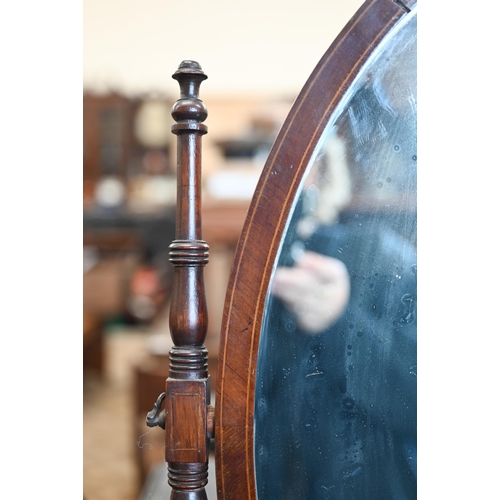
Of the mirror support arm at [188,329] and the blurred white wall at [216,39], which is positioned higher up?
the blurred white wall at [216,39]

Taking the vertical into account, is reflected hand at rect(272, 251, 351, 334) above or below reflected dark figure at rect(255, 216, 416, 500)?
above

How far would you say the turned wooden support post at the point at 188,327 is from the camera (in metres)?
0.47

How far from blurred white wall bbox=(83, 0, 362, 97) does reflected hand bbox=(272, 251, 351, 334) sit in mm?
2920

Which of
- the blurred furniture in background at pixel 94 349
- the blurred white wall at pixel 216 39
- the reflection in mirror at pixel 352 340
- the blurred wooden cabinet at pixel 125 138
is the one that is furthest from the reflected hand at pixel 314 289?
the blurred wooden cabinet at pixel 125 138

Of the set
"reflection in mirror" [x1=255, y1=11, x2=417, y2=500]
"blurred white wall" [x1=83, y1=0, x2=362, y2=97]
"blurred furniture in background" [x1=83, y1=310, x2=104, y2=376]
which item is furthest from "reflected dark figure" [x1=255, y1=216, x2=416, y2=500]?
"blurred furniture in background" [x1=83, y1=310, x2=104, y2=376]

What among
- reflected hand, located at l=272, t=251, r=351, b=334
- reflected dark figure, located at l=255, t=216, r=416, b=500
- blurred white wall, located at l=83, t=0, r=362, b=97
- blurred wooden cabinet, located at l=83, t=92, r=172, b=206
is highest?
blurred white wall, located at l=83, t=0, r=362, b=97

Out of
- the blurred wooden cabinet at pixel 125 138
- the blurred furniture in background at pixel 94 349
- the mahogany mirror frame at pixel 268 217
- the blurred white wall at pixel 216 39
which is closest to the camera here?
the mahogany mirror frame at pixel 268 217

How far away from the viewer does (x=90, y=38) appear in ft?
12.7

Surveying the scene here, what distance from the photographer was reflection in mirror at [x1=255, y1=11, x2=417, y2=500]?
48 cm

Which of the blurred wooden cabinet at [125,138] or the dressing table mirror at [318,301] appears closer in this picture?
the dressing table mirror at [318,301]

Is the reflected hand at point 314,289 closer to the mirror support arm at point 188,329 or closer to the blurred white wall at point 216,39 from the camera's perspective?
the mirror support arm at point 188,329

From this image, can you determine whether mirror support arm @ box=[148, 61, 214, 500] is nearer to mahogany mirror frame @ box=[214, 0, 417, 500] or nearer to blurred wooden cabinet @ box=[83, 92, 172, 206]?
mahogany mirror frame @ box=[214, 0, 417, 500]
